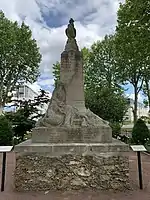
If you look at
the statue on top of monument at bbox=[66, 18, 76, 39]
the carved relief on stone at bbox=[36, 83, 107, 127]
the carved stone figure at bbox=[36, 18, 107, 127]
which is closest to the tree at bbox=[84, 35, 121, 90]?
the statue on top of monument at bbox=[66, 18, 76, 39]

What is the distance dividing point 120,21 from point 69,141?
1007 cm

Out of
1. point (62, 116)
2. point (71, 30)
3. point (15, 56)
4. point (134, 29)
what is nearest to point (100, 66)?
point (15, 56)

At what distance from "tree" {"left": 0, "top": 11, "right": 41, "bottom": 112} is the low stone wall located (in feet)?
58.7

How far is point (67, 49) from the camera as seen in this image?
6.89 meters

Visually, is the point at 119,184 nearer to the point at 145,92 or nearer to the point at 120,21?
the point at 120,21

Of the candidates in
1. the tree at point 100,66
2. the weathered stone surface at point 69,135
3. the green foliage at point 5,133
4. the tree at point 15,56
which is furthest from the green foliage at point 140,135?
the tree at point 15,56

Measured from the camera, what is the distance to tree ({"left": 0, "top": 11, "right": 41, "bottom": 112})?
21734mm

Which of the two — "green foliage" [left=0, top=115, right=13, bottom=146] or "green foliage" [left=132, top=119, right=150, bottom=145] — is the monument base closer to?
"green foliage" [left=0, top=115, right=13, bottom=146]

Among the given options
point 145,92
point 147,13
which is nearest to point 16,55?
point 145,92

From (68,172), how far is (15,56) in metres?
19.1

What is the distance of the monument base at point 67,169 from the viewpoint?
525 centimetres

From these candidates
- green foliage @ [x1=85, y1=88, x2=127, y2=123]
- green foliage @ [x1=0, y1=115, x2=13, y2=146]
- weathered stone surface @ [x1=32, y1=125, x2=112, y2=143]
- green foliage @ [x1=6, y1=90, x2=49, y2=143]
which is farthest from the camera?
green foliage @ [x1=85, y1=88, x2=127, y2=123]

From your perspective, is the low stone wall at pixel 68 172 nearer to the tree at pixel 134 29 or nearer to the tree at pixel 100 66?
the tree at pixel 134 29

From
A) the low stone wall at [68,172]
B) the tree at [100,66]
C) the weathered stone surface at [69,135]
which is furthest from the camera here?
the tree at [100,66]
